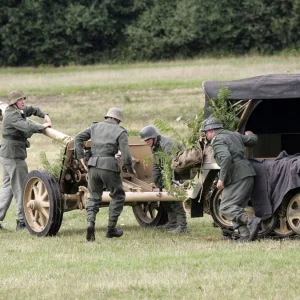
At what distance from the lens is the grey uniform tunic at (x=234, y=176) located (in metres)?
13.1

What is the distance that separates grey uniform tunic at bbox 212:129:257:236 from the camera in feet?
42.8

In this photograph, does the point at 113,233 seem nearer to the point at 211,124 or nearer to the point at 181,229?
the point at 181,229

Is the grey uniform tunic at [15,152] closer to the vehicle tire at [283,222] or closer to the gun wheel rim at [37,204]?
the gun wheel rim at [37,204]

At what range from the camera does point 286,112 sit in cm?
1559

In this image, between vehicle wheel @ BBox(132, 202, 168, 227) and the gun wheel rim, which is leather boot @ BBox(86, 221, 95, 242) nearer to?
the gun wheel rim

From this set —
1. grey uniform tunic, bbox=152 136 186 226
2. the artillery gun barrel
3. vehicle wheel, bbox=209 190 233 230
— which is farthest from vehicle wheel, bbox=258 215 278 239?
the artillery gun barrel

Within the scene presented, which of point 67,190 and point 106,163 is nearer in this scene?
point 106,163

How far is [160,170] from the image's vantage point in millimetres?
14797

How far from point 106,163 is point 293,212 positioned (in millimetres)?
2382

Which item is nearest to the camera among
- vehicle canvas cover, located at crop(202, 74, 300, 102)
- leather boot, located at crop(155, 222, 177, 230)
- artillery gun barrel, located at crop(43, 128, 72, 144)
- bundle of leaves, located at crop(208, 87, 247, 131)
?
vehicle canvas cover, located at crop(202, 74, 300, 102)

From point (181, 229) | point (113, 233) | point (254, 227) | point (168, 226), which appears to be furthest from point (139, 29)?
point (254, 227)

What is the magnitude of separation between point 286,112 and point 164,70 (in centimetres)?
3669

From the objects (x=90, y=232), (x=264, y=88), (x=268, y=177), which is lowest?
(x=90, y=232)

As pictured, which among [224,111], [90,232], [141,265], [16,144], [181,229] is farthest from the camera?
[16,144]
